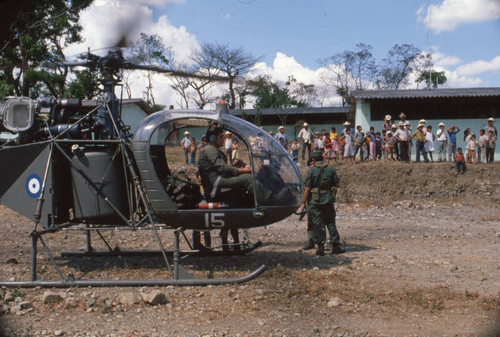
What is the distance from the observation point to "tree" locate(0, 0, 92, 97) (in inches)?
821

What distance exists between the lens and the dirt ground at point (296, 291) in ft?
17.8

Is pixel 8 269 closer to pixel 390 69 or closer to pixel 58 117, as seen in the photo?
pixel 58 117

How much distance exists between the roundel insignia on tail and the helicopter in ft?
0.05

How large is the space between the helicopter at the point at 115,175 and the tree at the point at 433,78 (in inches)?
1901

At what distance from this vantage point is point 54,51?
916 inches

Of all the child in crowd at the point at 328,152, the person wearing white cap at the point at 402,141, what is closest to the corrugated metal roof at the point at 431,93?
the person wearing white cap at the point at 402,141

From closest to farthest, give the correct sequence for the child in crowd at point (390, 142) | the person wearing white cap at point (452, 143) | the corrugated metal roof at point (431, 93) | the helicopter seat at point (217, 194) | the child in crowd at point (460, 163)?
the helicopter seat at point (217, 194), the child in crowd at point (460, 163), the child in crowd at point (390, 142), the person wearing white cap at point (452, 143), the corrugated metal roof at point (431, 93)

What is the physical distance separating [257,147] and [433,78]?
168 ft

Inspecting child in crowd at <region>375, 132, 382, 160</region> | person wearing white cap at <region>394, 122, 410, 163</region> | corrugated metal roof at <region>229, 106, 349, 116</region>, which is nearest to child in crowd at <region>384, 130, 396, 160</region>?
person wearing white cap at <region>394, 122, 410, 163</region>

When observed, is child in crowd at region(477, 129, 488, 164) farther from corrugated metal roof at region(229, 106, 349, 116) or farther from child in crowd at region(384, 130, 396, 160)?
corrugated metal roof at region(229, 106, 349, 116)

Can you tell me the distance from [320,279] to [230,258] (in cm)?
207

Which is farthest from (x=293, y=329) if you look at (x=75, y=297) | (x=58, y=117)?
(x=58, y=117)

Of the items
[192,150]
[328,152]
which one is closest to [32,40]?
[192,150]

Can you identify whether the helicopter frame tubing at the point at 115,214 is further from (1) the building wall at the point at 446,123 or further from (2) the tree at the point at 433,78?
(2) the tree at the point at 433,78
